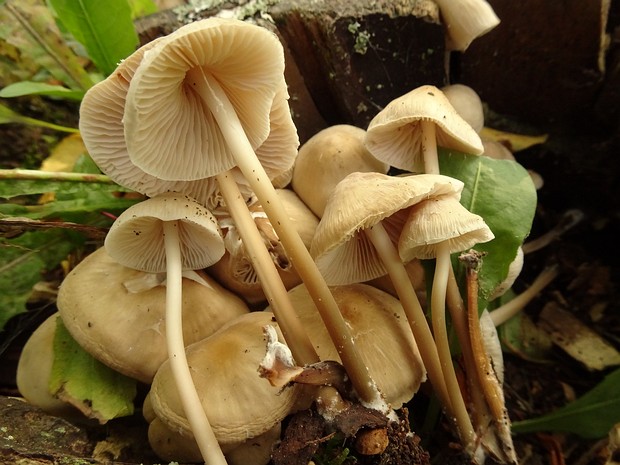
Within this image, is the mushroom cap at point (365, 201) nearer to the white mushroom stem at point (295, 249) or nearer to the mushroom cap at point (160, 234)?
the white mushroom stem at point (295, 249)

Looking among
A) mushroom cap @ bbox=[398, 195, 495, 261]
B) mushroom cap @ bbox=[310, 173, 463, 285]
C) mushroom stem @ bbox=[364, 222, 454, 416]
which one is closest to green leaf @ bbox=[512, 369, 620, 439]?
mushroom stem @ bbox=[364, 222, 454, 416]

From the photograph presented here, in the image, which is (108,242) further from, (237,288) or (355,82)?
(355,82)

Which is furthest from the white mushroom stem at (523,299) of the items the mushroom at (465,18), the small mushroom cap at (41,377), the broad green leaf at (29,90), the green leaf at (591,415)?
the broad green leaf at (29,90)

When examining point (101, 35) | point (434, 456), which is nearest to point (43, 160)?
point (101, 35)

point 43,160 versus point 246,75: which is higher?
point 246,75

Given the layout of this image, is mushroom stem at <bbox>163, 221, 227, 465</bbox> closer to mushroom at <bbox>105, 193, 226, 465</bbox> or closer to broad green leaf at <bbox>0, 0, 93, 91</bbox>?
mushroom at <bbox>105, 193, 226, 465</bbox>

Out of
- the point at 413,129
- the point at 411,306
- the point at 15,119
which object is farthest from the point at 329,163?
the point at 15,119

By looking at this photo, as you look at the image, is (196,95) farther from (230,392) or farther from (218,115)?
(230,392)
